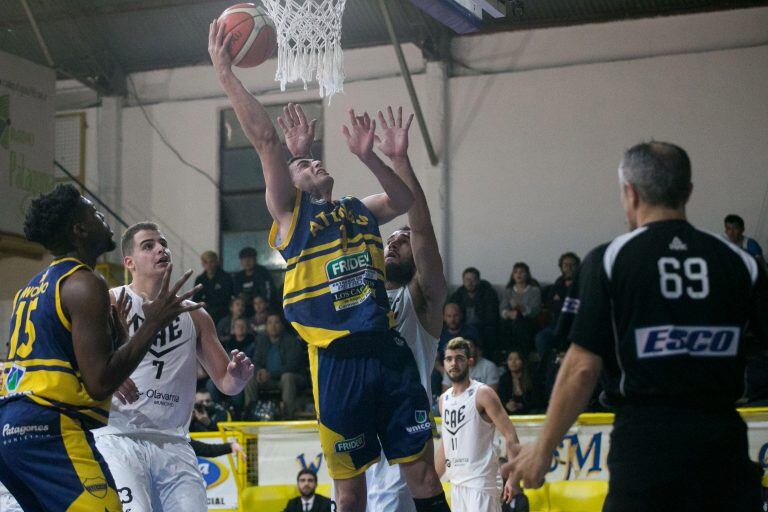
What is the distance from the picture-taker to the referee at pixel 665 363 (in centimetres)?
343

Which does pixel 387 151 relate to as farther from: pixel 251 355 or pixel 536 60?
pixel 536 60

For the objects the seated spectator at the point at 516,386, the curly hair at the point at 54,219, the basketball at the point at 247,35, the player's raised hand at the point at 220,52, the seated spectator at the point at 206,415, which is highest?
the basketball at the point at 247,35

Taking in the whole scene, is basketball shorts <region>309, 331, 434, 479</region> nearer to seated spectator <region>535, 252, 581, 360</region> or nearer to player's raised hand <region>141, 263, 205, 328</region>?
player's raised hand <region>141, 263, 205, 328</region>

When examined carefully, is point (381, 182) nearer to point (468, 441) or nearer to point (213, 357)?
point (213, 357)

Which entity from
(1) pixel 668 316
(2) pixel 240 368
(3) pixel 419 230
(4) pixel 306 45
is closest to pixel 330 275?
(3) pixel 419 230

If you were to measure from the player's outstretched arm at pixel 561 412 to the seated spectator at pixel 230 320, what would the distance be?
40.6 feet

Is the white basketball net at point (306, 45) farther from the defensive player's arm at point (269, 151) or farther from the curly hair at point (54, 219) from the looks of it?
the curly hair at point (54, 219)

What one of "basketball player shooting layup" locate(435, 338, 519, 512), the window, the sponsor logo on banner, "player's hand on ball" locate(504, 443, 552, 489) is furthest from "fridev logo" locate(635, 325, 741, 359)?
the window

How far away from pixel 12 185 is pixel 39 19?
144 inches

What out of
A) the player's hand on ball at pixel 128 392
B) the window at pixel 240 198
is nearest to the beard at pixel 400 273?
the player's hand on ball at pixel 128 392

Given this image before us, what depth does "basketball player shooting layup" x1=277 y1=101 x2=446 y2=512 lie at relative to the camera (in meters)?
5.92

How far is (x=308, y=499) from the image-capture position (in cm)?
1149

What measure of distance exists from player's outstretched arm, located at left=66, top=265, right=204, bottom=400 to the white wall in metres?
13.1

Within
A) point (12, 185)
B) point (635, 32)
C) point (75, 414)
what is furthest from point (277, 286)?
point (75, 414)
